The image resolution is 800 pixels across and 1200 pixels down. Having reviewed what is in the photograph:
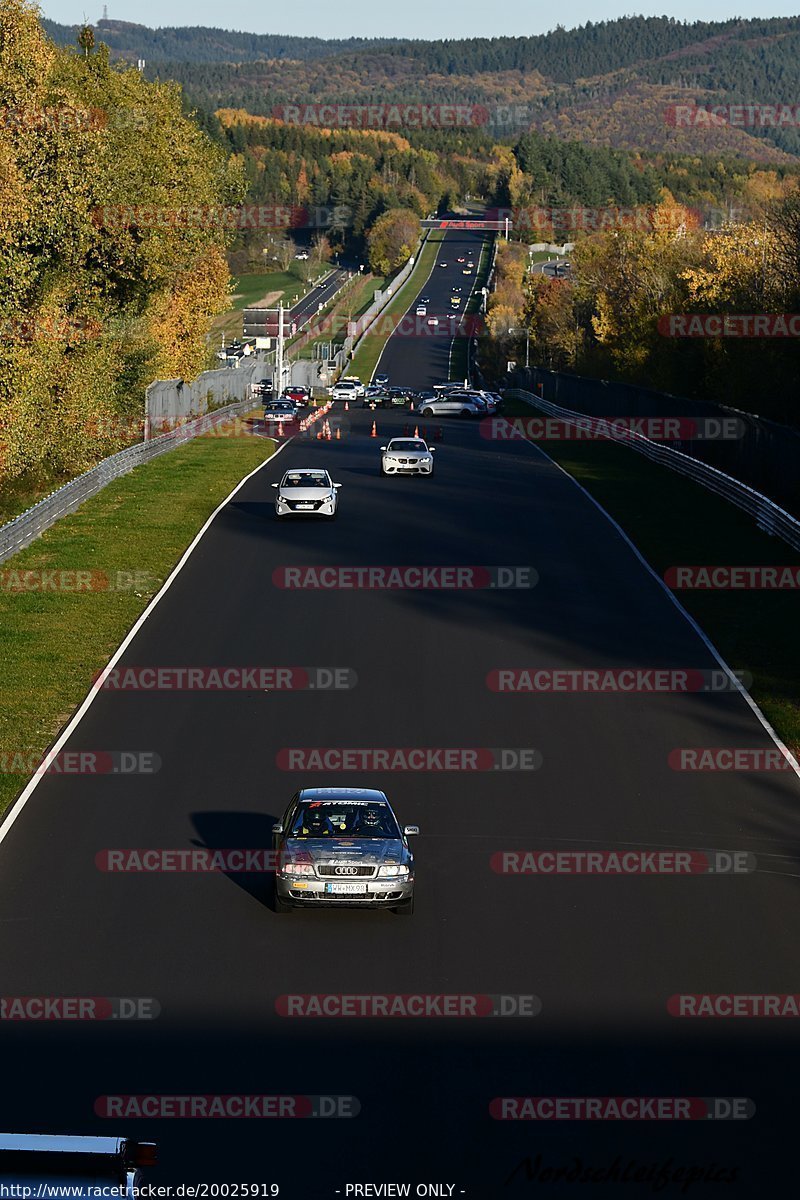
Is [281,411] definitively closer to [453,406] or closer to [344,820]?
[453,406]

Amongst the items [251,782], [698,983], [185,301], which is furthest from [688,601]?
[185,301]

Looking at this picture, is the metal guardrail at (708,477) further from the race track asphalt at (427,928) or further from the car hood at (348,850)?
the car hood at (348,850)

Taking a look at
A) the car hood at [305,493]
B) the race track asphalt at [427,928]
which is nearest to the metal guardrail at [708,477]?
the race track asphalt at [427,928]

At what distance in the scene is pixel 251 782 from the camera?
21.2 m

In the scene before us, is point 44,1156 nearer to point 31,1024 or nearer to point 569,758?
point 31,1024

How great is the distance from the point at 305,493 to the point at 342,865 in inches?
1115

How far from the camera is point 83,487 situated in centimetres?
4812

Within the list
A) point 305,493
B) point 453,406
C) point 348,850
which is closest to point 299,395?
point 453,406

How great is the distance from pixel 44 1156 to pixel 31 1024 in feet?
28.1

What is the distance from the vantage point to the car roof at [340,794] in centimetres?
1706

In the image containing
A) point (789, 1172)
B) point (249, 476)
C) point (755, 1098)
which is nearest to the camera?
point (789, 1172)

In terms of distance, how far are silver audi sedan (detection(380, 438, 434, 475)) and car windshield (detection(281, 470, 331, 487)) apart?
9.39 m

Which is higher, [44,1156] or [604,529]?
[44,1156]

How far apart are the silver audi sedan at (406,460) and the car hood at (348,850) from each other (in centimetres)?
3827
